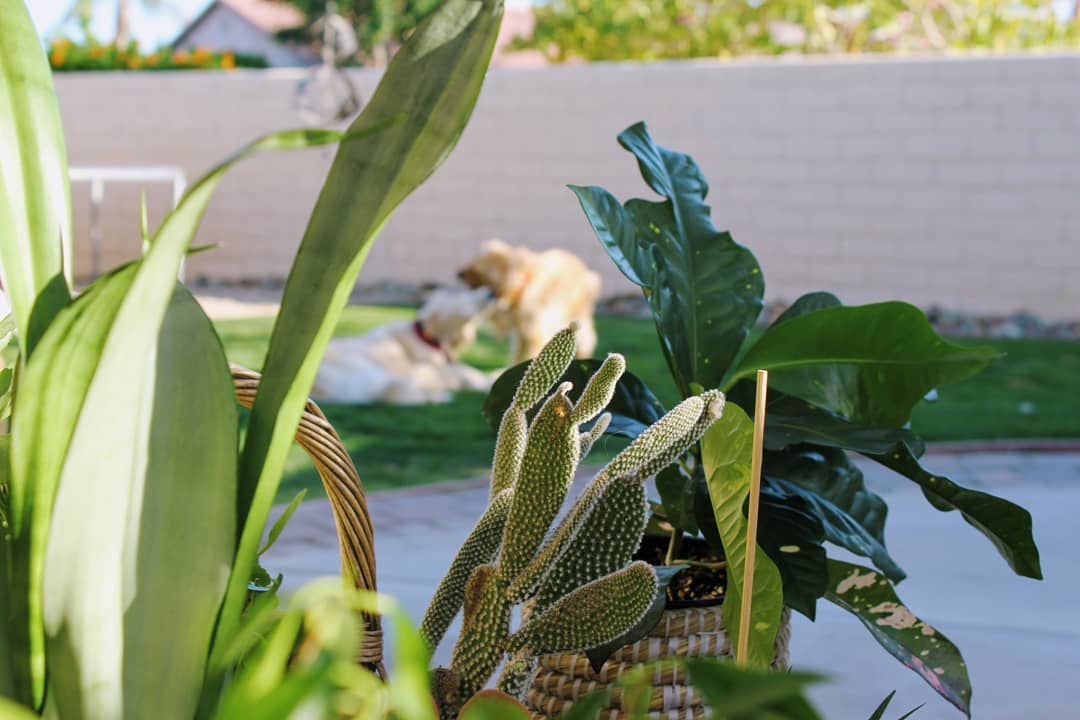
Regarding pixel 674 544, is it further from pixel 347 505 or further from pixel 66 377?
pixel 66 377

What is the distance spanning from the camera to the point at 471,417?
4230mm

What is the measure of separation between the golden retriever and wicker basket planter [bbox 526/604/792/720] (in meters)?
3.72

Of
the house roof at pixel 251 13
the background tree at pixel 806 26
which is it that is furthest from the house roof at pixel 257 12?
the background tree at pixel 806 26

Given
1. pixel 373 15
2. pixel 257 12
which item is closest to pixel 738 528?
pixel 373 15

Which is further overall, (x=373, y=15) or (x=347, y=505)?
(x=373, y=15)

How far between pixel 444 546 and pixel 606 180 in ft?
19.2

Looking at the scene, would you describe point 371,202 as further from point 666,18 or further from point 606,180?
point 666,18

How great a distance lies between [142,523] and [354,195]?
136 mm

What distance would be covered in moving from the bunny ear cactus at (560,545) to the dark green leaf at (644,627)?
57mm

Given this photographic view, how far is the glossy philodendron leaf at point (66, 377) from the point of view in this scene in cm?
34

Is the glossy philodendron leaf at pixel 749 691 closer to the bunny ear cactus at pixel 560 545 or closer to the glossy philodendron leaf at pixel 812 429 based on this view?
the bunny ear cactus at pixel 560 545

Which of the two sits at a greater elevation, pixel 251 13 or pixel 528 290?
pixel 528 290

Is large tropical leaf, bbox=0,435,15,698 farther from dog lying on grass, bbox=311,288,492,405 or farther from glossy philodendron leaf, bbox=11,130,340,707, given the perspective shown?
dog lying on grass, bbox=311,288,492,405

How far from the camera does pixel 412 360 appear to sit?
4625 millimetres
